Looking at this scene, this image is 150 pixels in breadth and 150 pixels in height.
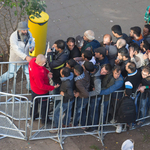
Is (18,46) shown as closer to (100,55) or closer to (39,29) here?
(39,29)

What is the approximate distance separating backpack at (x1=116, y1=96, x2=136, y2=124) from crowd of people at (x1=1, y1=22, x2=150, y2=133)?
0.15m

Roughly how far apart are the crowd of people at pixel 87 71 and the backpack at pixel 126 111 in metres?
0.15

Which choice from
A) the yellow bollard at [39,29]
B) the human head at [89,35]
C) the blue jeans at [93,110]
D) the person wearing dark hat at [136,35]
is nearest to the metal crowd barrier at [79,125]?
the blue jeans at [93,110]

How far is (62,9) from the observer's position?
34.9 feet

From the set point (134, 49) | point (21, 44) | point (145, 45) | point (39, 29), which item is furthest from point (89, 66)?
point (39, 29)

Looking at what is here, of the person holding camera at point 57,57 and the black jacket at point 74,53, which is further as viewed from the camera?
the black jacket at point 74,53

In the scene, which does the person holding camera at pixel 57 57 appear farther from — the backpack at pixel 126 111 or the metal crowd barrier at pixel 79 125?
the backpack at pixel 126 111

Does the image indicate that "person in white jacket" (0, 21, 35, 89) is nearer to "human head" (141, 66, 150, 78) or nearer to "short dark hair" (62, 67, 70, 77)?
"short dark hair" (62, 67, 70, 77)

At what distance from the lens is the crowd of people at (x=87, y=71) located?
5.82m

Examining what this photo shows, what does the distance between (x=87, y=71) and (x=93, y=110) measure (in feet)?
3.31

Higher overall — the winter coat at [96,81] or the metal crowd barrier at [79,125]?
the winter coat at [96,81]

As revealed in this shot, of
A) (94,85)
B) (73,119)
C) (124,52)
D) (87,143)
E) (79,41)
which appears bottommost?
(87,143)

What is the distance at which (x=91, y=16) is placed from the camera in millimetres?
10547

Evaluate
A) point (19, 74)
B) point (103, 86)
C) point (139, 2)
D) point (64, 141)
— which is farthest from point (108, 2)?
point (64, 141)
